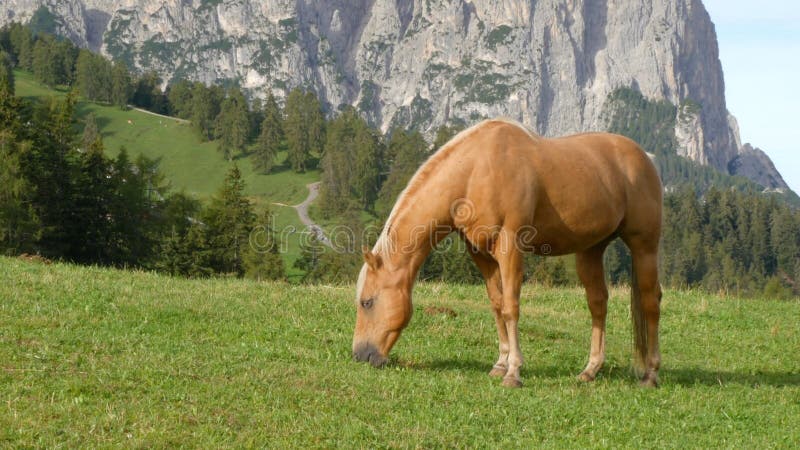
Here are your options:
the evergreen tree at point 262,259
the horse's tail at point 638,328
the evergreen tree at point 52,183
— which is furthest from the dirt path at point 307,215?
the horse's tail at point 638,328

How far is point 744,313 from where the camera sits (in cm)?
1658

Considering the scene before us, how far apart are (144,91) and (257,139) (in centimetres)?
3252

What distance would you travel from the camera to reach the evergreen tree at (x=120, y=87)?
487ft

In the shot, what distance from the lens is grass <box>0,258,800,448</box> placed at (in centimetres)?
696

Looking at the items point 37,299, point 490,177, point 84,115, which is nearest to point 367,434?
point 490,177

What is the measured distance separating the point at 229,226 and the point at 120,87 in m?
96.4

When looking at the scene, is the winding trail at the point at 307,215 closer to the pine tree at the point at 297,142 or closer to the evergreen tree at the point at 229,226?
the pine tree at the point at 297,142

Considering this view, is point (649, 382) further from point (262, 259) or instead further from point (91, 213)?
point (262, 259)

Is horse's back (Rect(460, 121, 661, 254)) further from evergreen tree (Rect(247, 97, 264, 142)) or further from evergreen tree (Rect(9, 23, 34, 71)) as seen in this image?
evergreen tree (Rect(9, 23, 34, 71))

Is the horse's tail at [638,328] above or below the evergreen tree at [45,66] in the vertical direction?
below

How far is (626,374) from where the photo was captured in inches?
418

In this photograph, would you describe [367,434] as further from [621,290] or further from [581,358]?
[621,290]

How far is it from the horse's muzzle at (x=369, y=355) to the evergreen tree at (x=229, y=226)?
170 ft

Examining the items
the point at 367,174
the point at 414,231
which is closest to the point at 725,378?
the point at 414,231
